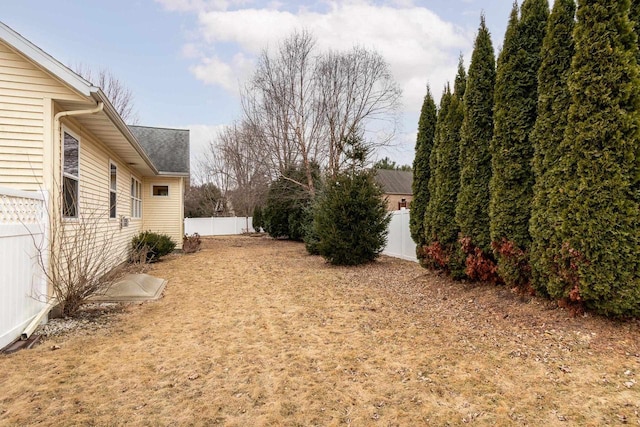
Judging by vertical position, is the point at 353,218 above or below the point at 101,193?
below

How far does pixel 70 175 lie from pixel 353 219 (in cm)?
653

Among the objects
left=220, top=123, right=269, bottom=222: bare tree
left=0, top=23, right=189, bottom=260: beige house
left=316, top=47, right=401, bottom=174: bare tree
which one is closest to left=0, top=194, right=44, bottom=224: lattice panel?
left=0, top=23, right=189, bottom=260: beige house

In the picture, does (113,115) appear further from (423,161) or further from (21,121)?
(423,161)

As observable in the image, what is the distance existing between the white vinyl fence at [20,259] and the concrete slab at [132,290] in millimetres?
1502

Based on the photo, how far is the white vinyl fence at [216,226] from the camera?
94.4 feet

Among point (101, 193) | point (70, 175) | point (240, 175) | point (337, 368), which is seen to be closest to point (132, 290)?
point (70, 175)

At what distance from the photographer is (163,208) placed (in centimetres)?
1400

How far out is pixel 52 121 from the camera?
4.97 metres

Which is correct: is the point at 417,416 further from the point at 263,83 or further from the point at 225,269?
the point at 263,83

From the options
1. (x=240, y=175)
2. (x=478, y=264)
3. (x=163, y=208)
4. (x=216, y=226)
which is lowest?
(x=216, y=226)

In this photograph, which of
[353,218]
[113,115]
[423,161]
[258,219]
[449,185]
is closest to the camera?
[113,115]

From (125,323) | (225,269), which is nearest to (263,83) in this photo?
(225,269)

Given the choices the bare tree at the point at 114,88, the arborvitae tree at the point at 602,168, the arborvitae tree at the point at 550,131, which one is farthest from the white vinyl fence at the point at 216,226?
the arborvitae tree at the point at 602,168

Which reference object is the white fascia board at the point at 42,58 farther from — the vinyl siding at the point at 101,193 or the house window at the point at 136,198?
the house window at the point at 136,198
